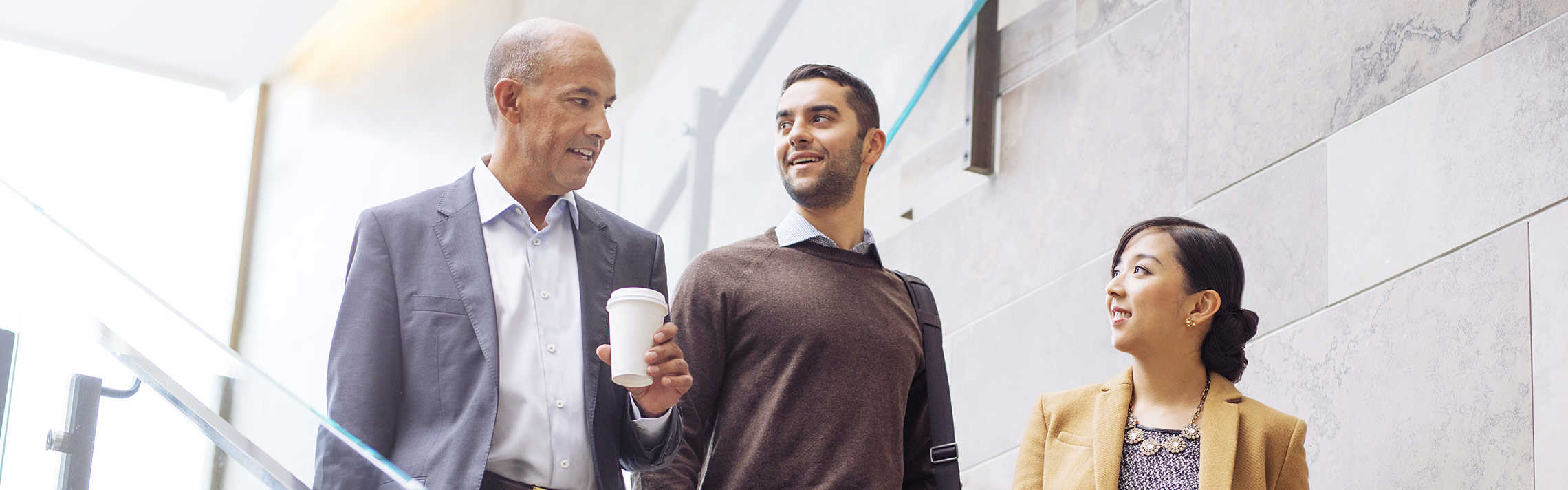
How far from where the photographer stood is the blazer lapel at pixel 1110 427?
9.03ft

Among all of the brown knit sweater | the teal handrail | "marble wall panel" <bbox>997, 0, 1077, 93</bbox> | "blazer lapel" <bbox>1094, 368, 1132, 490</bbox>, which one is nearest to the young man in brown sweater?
the brown knit sweater

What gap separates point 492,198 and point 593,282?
0.22 meters

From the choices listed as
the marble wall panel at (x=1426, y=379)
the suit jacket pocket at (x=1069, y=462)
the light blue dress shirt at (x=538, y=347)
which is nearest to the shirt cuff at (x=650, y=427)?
the light blue dress shirt at (x=538, y=347)

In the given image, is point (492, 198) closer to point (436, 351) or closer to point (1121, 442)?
point (436, 351)

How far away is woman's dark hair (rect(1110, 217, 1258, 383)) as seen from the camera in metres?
2.89

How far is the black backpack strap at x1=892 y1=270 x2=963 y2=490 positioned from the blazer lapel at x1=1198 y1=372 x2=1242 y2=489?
0.45 metres

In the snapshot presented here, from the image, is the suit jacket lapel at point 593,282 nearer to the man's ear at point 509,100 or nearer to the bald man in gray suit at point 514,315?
the bald man in gray suit at point 514,315

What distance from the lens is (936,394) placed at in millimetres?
2854

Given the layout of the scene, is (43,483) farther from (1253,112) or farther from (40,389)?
(1253,112)

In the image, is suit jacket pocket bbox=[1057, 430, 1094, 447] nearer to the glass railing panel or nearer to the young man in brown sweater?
the young man in brown sweater

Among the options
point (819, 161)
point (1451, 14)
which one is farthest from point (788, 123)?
point (1451, 14)

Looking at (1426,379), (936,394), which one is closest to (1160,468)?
(936,394)

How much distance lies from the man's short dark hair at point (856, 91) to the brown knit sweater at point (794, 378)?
0.34 meters

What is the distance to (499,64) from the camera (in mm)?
2535
